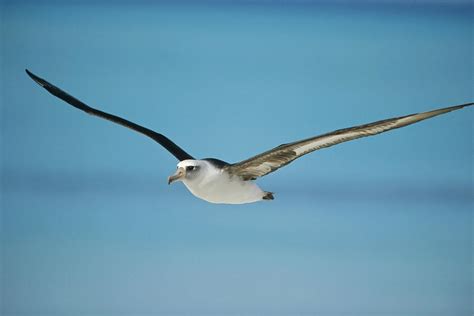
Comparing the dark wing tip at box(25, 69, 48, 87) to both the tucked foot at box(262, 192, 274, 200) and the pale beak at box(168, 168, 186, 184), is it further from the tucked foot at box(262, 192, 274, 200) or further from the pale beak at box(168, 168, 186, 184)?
the tucked foot at box(262, 192, 274, 200)

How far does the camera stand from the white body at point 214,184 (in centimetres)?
356

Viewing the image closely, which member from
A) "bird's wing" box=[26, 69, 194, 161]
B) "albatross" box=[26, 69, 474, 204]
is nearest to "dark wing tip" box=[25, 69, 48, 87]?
"bird's wing" box=[26, 69, 194, 161]

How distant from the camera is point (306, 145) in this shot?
3.38 metres

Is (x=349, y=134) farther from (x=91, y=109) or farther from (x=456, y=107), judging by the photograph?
(x=91, y=109)

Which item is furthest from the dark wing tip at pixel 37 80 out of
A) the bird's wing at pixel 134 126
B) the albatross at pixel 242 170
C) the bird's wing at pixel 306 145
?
the bird's wing at pixel 306 145

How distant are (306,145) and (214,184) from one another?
411 millimetres

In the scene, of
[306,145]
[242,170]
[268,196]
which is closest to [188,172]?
[242,170]

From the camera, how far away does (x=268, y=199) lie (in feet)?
12.1

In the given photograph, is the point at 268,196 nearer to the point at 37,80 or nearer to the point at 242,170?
the point at 242,170

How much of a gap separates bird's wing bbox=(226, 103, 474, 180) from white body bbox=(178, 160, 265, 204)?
0.11 ft

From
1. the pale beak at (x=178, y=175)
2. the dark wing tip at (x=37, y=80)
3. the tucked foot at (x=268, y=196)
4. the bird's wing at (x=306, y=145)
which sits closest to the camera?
the bird's wing at (x=306, y=145)

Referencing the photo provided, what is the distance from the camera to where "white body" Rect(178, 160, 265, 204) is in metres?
3.56

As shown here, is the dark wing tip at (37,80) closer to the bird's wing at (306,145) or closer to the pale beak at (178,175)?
the pale beak at (178,175)

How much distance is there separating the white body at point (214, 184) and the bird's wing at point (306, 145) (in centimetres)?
3
